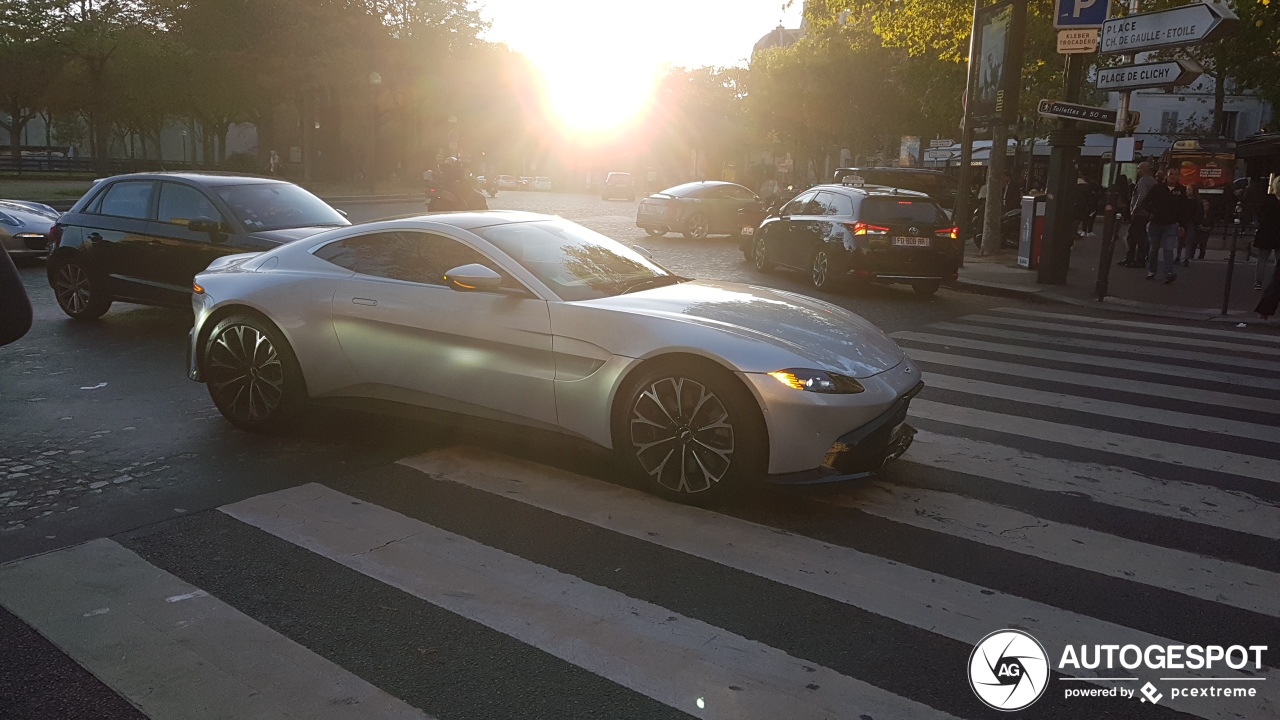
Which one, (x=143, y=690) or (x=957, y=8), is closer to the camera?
(x=143, y=690)

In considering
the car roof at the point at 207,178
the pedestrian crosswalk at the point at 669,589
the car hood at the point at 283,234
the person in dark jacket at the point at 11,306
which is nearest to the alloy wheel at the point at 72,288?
the car roof at the point at 207,178

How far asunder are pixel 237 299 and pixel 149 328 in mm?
4905

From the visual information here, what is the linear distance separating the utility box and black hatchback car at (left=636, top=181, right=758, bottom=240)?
25.5 feet

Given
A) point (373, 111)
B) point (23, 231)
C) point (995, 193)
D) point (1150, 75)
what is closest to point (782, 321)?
point (1150, 75)

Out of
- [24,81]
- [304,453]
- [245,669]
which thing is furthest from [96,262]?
[24,81]

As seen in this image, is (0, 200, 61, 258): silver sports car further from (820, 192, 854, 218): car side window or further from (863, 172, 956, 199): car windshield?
(863, 172, 956, 199): car windshield

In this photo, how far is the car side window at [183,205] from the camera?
10.3m

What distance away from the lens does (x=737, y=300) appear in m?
5.92

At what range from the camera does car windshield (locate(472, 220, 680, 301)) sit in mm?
5863

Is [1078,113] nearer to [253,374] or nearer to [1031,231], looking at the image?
[1031,231]

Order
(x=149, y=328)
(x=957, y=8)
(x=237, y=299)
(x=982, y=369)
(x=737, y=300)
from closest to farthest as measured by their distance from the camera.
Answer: (x=737, y=300), (x=237, y=299), (x=982, y=369), (x=149, y=328), (x=957, y=8)

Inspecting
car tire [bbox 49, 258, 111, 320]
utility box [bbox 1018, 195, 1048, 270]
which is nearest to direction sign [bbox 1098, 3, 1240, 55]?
utility box [bbox 1018, 195, 1048, 270]

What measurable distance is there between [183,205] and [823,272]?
8.54 metres

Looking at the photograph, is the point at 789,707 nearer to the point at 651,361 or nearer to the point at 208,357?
the point at 651,361
